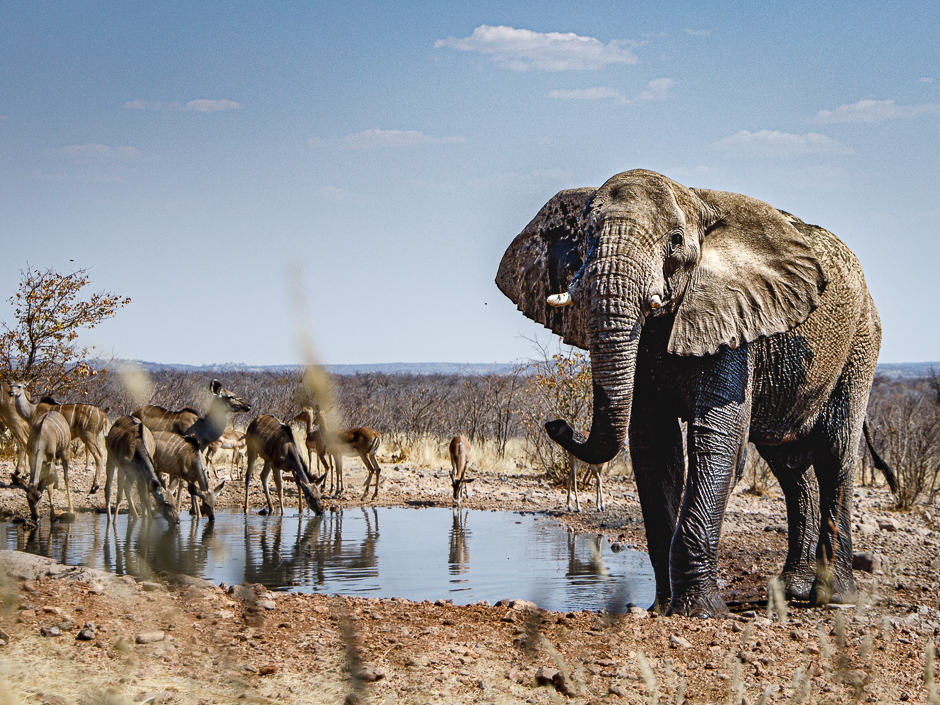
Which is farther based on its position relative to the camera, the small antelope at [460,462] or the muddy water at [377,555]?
the small antelope at [460,462]

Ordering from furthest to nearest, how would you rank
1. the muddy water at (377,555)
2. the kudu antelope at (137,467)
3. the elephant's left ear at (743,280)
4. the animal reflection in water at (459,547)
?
the kudu antelope at (137,467), the animal reflection in water at (459,547), the muddy water at (377,555), the elephant's left ear at (743,280)

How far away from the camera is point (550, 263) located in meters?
7.25

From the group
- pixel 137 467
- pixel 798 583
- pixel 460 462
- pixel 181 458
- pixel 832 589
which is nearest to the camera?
pixel 832 589

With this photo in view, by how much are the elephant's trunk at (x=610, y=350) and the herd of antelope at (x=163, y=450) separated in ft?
22.1

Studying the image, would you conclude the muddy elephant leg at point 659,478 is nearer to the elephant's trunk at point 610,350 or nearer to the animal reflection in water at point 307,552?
the elephant's trunk at point 610,350

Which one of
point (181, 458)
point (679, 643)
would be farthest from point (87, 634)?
point (181, 458)

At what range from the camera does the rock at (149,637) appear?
549 centimetres

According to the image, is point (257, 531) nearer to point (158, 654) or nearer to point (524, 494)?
point (524, 494)

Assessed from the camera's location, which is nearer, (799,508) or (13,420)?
(799,508)

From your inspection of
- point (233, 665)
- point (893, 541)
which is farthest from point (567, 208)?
point (893, 541)

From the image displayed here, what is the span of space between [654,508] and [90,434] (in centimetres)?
1076

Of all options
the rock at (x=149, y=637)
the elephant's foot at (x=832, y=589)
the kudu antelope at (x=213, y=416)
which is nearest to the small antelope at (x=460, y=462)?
the kudu antelope at (x=213, y=416)

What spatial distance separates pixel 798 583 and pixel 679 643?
281 cm

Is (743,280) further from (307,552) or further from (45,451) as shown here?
(45,451)
